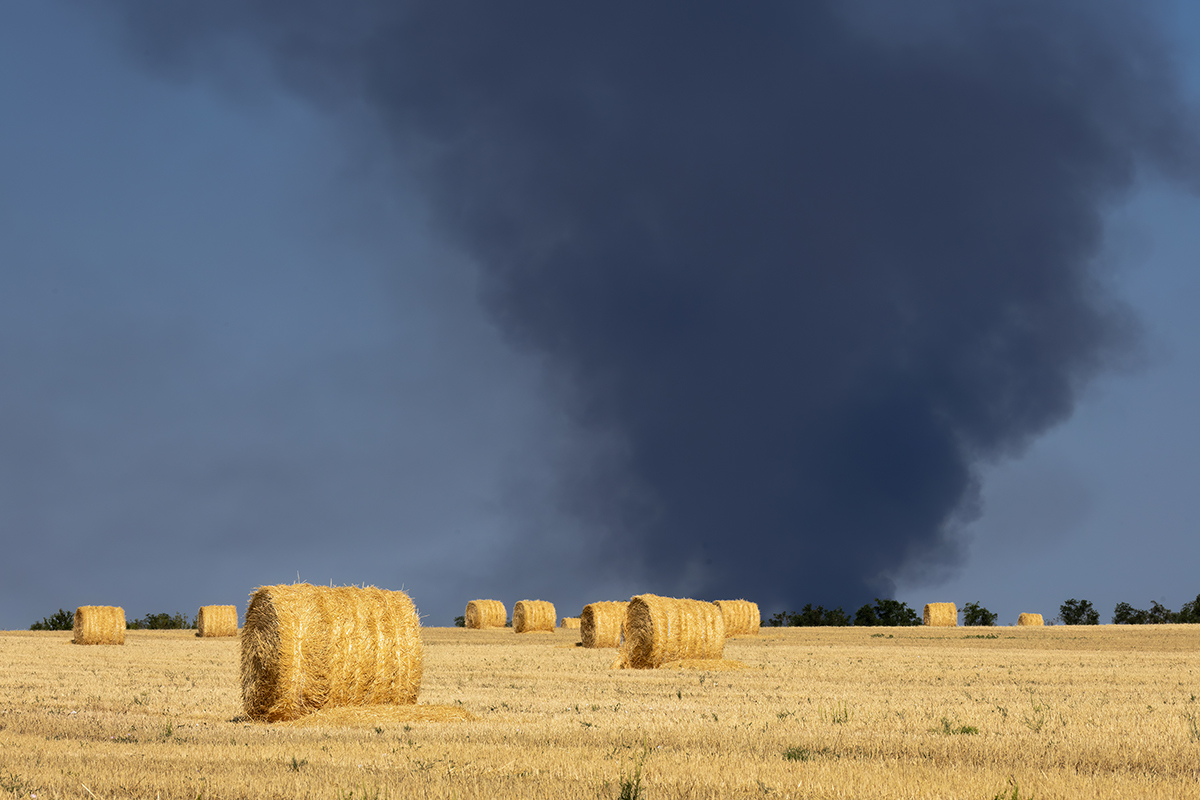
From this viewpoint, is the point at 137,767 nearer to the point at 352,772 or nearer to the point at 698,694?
the point at 352,772

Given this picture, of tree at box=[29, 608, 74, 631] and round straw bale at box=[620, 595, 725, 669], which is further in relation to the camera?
tree at box=[29, 608, 74, 631]

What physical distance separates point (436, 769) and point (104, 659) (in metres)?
22.2

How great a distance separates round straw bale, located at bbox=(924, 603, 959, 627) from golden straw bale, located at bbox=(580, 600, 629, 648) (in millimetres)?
32414

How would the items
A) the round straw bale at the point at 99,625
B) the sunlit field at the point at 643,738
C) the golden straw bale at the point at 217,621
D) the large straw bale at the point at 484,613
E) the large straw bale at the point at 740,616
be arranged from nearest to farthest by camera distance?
the sunlit field at the point at 643,738
the round straw bale at the point at 99,625
the large straw bale at the point at 740,616
the golden straw bale at the point at 217,621
the large straw bale at the point at 484,613

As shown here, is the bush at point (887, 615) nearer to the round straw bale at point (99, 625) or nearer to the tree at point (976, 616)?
the tree at point (976, 616)

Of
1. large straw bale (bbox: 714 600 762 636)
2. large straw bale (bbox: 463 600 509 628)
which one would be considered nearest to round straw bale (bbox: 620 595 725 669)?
large straw bale (bbox: 714 600 762 636)

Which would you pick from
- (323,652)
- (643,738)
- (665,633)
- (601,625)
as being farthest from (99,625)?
(643,738)

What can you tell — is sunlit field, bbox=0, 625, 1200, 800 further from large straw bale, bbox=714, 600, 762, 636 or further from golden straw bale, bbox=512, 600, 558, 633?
golden straw bale, bbox=512, 600, 558, 633

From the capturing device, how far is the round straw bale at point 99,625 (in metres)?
38.1

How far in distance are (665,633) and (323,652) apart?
1226 cm

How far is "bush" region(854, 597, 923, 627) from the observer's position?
2795 inches

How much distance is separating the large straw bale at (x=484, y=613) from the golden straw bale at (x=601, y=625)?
19.8 metres

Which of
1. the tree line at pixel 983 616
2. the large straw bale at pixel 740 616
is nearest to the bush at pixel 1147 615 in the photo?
the tree line at pixel 983 616

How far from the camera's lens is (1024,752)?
1027 cm
